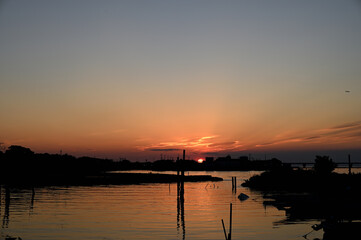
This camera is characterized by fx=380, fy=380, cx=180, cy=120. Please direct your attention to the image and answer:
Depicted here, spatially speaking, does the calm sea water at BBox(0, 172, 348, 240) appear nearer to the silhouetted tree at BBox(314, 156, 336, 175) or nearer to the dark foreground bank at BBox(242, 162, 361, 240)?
the dark foreground bank at BBox(242, 162, 361, 240)

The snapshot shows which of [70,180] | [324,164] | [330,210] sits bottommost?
[330,210]

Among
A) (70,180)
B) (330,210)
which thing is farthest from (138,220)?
(70,180)

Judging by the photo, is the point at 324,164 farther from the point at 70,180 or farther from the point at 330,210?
the point at 70,180

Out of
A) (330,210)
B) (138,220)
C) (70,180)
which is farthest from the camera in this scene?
(70,180)

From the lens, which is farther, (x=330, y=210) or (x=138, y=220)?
(x=330, y=210)

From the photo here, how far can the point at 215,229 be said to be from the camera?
35250 millimetres

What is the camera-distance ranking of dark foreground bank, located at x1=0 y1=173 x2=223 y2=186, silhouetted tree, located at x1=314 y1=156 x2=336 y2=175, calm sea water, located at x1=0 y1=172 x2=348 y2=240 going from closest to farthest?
calm sea water, located at x1=0 y1=172 x2=348 y2=240
silhouetted tree, located at x1=314 y1=156 x2=336 y2=175
dark foreground bank, located at x1=0 y1=173 x2=223 y2=186

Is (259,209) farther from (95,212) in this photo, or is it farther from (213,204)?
(95,212)

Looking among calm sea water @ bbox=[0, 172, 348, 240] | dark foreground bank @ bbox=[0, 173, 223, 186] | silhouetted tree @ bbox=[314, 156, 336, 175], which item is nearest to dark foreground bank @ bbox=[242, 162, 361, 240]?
calm sea water @ bbox=[0, 172, 348, 240]

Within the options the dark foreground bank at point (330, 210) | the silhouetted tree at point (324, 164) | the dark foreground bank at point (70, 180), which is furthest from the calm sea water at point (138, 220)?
the dark foreground bank at point (70, 180)

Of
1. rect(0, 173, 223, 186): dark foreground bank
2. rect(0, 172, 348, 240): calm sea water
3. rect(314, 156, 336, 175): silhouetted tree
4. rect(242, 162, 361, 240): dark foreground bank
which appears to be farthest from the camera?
rect(0, 173, 223, 186): dark foreground bank

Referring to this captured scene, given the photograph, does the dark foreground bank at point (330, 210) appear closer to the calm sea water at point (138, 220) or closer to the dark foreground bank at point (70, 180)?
the calm sea water at point (138, 220)

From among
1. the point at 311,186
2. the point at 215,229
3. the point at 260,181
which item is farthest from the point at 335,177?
the point at 215,229

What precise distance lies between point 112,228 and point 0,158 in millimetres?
46287
